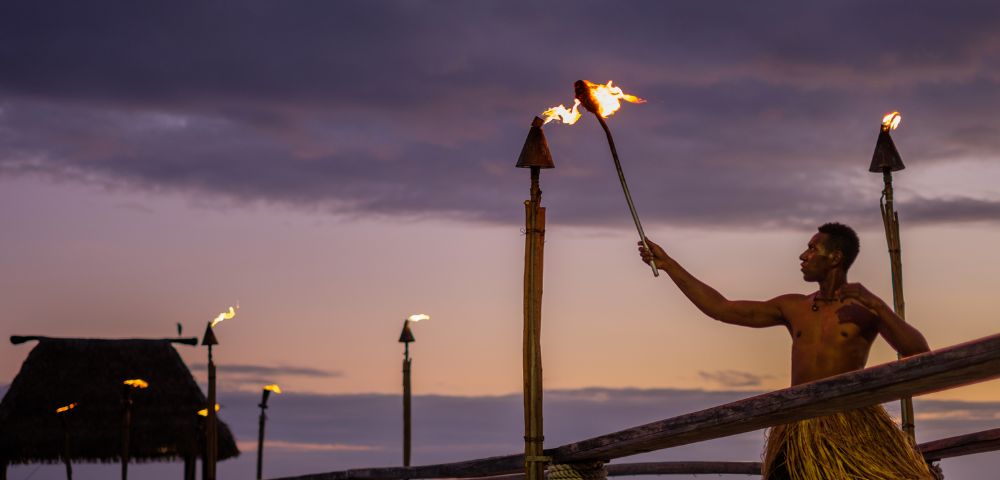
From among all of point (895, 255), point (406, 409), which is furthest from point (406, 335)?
point (895, 255)

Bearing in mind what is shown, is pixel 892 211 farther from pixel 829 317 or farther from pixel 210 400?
pixel 210 400

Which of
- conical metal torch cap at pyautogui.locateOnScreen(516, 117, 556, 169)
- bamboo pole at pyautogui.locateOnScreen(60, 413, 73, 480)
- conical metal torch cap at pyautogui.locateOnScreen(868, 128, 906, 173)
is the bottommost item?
bamboo pole at pyautogui.locateOnScreen(60, 413, 73, 480)

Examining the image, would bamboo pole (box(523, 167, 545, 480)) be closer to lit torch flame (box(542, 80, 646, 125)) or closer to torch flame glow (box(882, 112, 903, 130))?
lit torch flame (box(542, 80, 646, 125))

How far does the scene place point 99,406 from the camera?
114 ft

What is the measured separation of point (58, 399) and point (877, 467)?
30684 mm

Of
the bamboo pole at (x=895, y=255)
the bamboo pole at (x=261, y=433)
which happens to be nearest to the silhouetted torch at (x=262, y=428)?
the bamboo pole at (x=261, y=433)

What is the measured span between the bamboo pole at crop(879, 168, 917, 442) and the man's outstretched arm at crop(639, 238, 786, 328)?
467 cm

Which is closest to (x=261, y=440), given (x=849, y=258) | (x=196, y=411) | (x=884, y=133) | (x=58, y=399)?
(x=196, y=411)

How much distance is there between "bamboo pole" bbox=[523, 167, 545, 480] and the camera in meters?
8.90

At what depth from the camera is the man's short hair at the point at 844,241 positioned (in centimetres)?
759

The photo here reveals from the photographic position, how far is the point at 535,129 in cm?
929

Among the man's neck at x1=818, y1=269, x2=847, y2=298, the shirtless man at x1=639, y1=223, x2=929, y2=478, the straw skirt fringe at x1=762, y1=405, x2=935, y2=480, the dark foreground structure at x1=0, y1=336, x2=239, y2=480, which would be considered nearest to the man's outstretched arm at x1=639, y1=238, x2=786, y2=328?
the shirtless man at x1=639, y1=223, x2=929, y2=478

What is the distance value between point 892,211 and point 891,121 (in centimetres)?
87

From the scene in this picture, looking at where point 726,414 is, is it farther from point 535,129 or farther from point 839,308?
point 535,129
